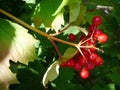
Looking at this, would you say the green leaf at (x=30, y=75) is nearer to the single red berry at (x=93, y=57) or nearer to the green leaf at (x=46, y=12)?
the green leaf at (x=46, y=12)

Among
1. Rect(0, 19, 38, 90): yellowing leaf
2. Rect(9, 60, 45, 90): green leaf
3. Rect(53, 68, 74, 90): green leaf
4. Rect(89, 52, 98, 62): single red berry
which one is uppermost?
Rect(0, 19, 38, 90): yellowing leaf

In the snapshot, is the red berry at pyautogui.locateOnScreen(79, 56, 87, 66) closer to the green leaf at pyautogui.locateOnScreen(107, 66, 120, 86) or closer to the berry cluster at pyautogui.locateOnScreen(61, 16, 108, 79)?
the berry cluster at pyautogui.locateOnScreen(61, 16, 108, 79)

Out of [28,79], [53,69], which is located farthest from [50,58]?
[53,69]

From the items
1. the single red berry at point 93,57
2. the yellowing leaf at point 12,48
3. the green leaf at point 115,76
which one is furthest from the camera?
the green leaf at point 115,76

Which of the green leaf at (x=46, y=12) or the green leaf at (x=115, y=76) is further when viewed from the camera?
the green leaf at (x=115, y=76)

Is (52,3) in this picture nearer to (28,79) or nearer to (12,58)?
(12,58)

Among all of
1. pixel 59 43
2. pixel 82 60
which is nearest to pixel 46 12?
pixel 82 60

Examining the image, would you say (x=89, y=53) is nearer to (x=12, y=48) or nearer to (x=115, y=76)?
(x=12, y=48)

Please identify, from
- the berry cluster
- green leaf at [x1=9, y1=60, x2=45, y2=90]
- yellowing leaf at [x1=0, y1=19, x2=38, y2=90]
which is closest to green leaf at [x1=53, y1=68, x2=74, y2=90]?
green leaf at [x1=9, y1=60, x2=45, y2=90]

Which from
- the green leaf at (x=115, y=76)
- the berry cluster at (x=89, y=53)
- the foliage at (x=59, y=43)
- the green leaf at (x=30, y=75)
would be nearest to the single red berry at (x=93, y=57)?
the berry cluster at (x=89, y=53)

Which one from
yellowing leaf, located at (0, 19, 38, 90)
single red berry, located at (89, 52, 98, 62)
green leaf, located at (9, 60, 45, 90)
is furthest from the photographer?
green leaf, located at (9, 60, 45, 90)
